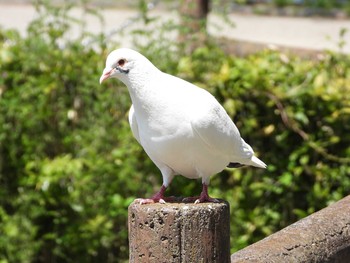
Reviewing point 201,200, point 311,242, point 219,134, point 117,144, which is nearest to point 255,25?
point 117,144

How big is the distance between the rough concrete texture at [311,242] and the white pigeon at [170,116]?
12.0 inches

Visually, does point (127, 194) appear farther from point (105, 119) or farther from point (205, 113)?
point (205, 113)

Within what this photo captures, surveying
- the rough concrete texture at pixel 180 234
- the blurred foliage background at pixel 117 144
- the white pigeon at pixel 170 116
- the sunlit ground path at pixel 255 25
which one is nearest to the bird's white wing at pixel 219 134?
the white pigeon at pixel 170 116

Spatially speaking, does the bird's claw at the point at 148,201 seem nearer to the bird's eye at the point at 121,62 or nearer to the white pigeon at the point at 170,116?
the white pigeon at the point at 170,116

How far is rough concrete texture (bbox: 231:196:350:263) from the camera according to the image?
3056mm

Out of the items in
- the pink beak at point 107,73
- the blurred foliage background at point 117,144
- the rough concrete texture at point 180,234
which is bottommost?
the blurred foliage background at point 117,144

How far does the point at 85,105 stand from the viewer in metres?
5.90

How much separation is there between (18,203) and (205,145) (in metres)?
2.95

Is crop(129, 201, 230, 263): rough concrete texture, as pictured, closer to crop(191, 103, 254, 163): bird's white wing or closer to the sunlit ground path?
crop(191, 103, 254, 163): bird's white wing

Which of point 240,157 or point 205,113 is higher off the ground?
point 205,113

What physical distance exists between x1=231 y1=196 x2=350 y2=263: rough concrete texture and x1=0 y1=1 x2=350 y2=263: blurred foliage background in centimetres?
194

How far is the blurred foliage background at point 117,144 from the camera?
5.48 meters

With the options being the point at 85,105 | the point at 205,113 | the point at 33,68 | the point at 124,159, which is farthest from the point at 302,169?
the point at 205,113

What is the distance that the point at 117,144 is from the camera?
579 cm
